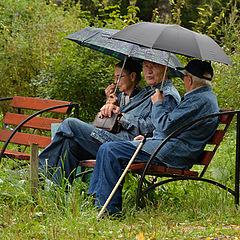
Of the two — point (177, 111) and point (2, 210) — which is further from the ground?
point (177, 111)

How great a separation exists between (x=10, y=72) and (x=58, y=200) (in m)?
5.00

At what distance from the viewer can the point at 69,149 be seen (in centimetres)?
459

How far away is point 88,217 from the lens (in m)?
3.77

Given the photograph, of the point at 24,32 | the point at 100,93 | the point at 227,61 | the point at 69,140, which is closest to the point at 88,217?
the point at 69,140

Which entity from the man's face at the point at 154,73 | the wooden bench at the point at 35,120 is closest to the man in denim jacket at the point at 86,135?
the man's face at the point at 154,73

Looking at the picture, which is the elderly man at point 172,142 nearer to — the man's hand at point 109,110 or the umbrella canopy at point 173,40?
the umbrella canopy at point 173,40

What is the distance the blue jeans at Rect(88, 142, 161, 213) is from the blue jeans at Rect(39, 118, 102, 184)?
43 centimetres

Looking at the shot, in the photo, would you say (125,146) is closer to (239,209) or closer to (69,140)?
(69,140)

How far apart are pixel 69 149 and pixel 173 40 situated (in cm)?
137

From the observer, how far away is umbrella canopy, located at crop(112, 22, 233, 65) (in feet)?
13.0

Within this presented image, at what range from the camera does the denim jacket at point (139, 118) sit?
458cm

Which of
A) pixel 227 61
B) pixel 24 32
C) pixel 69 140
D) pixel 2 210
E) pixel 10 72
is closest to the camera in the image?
pixel 2 210

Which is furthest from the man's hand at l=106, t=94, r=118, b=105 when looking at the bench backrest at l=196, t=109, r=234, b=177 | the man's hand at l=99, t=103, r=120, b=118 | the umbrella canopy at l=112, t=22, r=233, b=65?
the bench backrest at l=196, t=109, r=234, b=177

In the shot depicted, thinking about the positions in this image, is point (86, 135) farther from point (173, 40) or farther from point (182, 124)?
point (173, 40)
